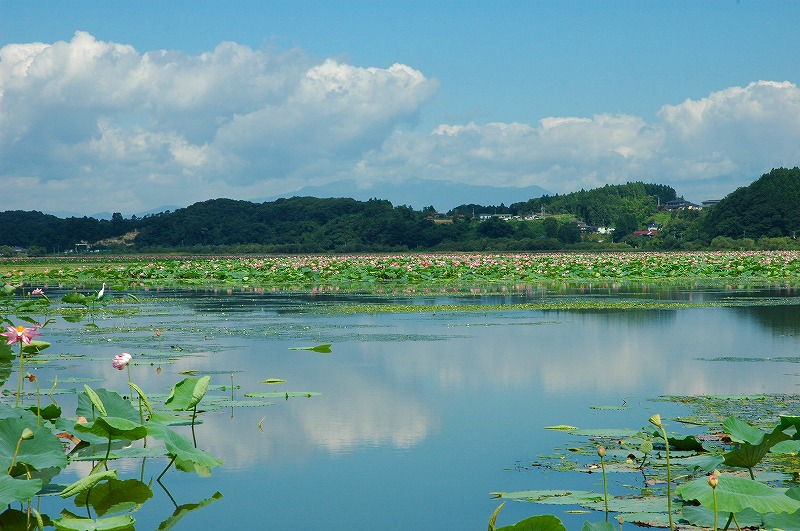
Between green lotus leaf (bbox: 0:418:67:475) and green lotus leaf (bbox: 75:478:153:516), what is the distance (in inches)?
10.4

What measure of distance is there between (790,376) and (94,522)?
6.12 metres

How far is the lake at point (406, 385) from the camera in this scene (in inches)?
181

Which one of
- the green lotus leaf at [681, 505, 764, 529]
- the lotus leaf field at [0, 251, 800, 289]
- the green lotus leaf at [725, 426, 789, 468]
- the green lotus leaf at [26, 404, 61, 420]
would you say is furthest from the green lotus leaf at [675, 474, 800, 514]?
the lotus leaf field at [0, 251, 800, 289]

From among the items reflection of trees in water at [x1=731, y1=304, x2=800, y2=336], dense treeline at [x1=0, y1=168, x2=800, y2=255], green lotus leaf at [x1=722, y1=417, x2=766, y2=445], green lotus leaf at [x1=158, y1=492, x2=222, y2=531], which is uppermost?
dense treeline at [x1=0, y1=168, x2=800, y2=255]

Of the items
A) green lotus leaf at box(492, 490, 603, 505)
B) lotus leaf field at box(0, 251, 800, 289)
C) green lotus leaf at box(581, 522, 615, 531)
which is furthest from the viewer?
lotus leaf field at box(0, 251, 800, 289)

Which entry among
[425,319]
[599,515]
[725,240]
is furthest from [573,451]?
[725,240]

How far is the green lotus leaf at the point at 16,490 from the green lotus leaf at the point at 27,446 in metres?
0.48

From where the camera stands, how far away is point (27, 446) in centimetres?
423

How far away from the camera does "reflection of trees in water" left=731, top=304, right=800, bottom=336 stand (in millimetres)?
11898

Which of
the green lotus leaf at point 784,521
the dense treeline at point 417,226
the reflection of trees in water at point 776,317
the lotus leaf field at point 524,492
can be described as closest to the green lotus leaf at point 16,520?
the lotus leaf field at point 524,492

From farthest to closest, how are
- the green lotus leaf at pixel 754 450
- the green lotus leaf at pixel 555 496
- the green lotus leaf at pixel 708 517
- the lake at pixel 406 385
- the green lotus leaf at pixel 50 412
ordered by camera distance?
the green lotus leaf at pixel 50 412, the lake at pixel 406 385, the green lotus leaf at pixel 555 496, the green lotus leaf at pixel 754 450, the green lotus leaf at pixel 708 517

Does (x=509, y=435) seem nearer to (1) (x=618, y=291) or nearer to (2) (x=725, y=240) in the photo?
(1) (x=618, y=291)

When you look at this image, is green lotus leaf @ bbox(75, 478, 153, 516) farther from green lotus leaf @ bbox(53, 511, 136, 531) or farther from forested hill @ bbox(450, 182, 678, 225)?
forested hill @ bbox(450, 182, 678, 225)

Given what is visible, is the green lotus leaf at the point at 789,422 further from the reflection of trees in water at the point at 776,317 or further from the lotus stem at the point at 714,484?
the reflection of trees in water at the point at 776,317
